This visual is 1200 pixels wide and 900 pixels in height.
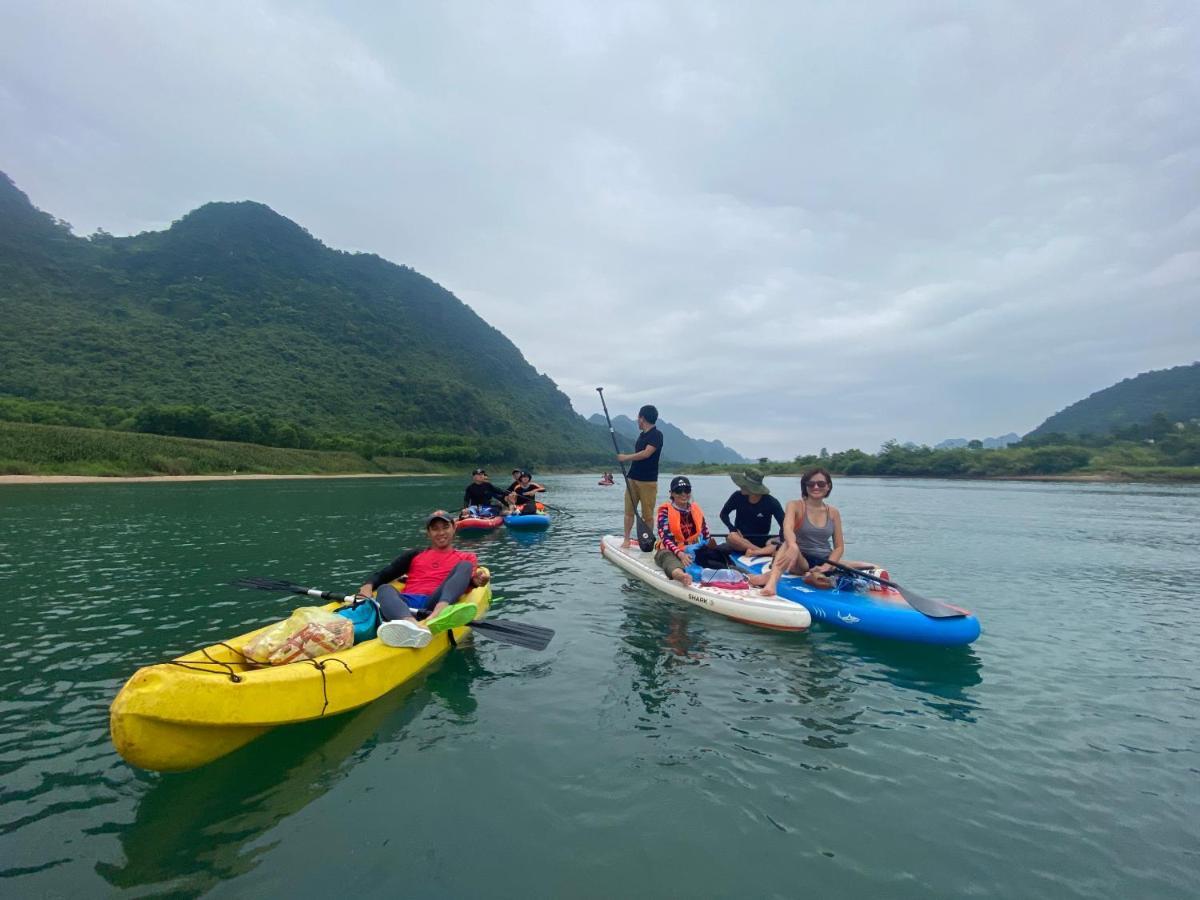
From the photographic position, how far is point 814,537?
386 inches

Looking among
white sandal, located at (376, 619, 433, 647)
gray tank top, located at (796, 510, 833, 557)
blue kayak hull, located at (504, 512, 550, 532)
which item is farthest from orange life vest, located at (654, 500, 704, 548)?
blue kayak hull, located at (504, 512, 550, 532)

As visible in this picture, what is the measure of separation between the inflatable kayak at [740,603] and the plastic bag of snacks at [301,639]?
616 cm

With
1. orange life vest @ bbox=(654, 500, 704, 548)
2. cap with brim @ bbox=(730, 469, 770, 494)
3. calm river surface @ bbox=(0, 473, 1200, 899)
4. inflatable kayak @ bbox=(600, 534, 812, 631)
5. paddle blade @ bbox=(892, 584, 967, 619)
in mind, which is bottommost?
calm river surface @ bbox=(0, 473, 1200, 899)

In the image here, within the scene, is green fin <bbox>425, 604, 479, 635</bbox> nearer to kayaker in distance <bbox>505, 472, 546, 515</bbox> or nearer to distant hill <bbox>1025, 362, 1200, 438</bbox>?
kayaker in distance <bbox>505, 472, 546, 515</bbox>

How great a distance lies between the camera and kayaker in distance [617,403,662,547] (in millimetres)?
12250

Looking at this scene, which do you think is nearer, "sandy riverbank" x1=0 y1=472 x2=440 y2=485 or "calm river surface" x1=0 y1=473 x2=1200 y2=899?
"calm river surface" x1=0 y1=473 x2=1200 y2=899

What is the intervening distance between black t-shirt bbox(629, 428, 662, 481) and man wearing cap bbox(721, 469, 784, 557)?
2.02m

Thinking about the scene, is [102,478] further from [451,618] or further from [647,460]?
[451,618]

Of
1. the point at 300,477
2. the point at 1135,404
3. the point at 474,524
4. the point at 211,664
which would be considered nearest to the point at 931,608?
the point at 211,664

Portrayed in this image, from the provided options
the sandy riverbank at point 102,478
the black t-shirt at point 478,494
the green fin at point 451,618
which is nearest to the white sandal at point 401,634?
the green fin at point 451,618

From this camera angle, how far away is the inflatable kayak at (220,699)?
4262mm

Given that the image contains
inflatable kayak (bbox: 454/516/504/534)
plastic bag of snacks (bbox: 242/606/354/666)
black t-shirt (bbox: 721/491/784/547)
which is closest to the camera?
plastic bag of snacks (bbox: 242/606/354/666)

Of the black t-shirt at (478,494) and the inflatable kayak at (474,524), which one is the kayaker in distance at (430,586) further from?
the black t-shirt at (478,494)

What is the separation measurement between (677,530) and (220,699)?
28.8ft
